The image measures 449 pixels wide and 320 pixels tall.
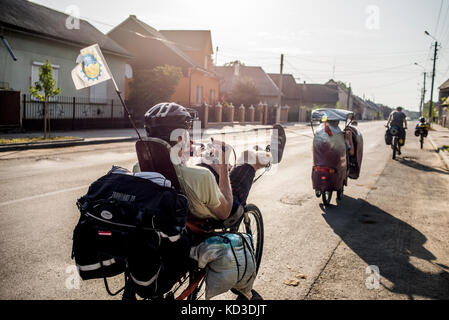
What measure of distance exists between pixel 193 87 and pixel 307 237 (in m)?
34.0

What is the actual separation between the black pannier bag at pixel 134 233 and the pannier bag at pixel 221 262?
33 cm

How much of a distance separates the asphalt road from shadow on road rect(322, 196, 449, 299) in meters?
0.01

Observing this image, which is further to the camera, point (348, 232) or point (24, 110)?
point (24, 110)

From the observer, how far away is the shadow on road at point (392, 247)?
3821 millimetres

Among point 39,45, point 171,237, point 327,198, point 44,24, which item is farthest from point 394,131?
point 44,24

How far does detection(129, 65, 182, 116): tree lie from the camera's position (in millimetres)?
27234

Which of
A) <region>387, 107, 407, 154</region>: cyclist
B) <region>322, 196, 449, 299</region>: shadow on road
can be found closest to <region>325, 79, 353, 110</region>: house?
<region>387, 107, 407, 154</region>: cyclist

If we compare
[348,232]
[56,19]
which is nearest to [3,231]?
[348,232]

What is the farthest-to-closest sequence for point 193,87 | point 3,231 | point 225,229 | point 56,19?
point 193,87 < point 56,19 < point 3,231 < point 225,229

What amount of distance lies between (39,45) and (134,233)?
863 inches

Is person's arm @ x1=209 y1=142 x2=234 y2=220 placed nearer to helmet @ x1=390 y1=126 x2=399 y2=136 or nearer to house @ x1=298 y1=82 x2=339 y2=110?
helmet @ x1=390 y1=126 x2=399 y2=136

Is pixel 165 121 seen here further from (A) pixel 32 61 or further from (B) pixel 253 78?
(B) pixel 253 78

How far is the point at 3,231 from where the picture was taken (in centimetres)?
489
